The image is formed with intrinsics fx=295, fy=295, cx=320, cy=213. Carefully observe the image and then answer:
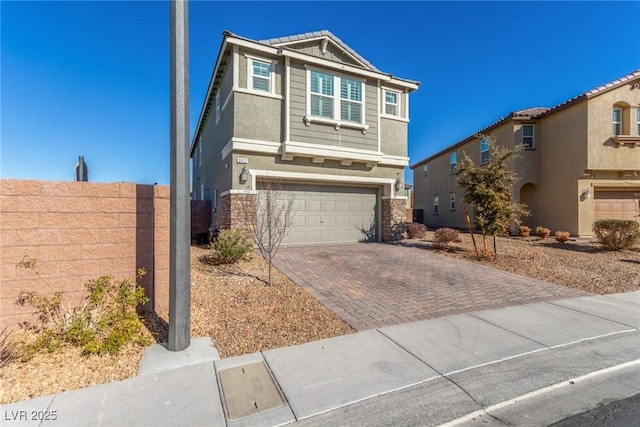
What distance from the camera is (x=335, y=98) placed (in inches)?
427

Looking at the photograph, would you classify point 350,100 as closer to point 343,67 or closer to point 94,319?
point 343,67

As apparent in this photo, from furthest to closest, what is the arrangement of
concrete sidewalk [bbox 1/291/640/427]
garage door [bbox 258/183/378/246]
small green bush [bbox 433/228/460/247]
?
1. small green bush [bbox 433/228/460/247]
2. garage door [bbox 258/183/378/246]
3. concrete sidewalk [bbox 1/291/640/427]

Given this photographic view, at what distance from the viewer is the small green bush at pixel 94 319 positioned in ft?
10.8

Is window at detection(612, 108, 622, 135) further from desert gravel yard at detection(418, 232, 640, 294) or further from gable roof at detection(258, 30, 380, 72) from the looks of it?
A: gable roof at detection(258, 30, 380, 72)

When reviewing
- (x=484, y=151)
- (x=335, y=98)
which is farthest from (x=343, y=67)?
(x=484, y=151)

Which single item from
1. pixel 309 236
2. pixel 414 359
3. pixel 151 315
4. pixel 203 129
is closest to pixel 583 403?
pixel 414 359

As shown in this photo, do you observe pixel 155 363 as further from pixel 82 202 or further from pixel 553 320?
pixel 553 320

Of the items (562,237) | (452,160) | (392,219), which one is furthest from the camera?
(452,160)

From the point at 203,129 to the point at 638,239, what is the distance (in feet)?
65.7

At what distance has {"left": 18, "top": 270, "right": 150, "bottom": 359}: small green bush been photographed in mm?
3301

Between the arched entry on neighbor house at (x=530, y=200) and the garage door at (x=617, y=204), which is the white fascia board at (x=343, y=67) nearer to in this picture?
the arched entry on neighbor house at (x=530, y=200)

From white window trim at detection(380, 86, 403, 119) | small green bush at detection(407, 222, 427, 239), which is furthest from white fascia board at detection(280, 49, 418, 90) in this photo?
small green bush at detection(407, 222, 427, 239)

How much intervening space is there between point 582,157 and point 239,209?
612 inches

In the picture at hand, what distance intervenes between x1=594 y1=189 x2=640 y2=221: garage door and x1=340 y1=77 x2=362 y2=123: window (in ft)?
40.7
